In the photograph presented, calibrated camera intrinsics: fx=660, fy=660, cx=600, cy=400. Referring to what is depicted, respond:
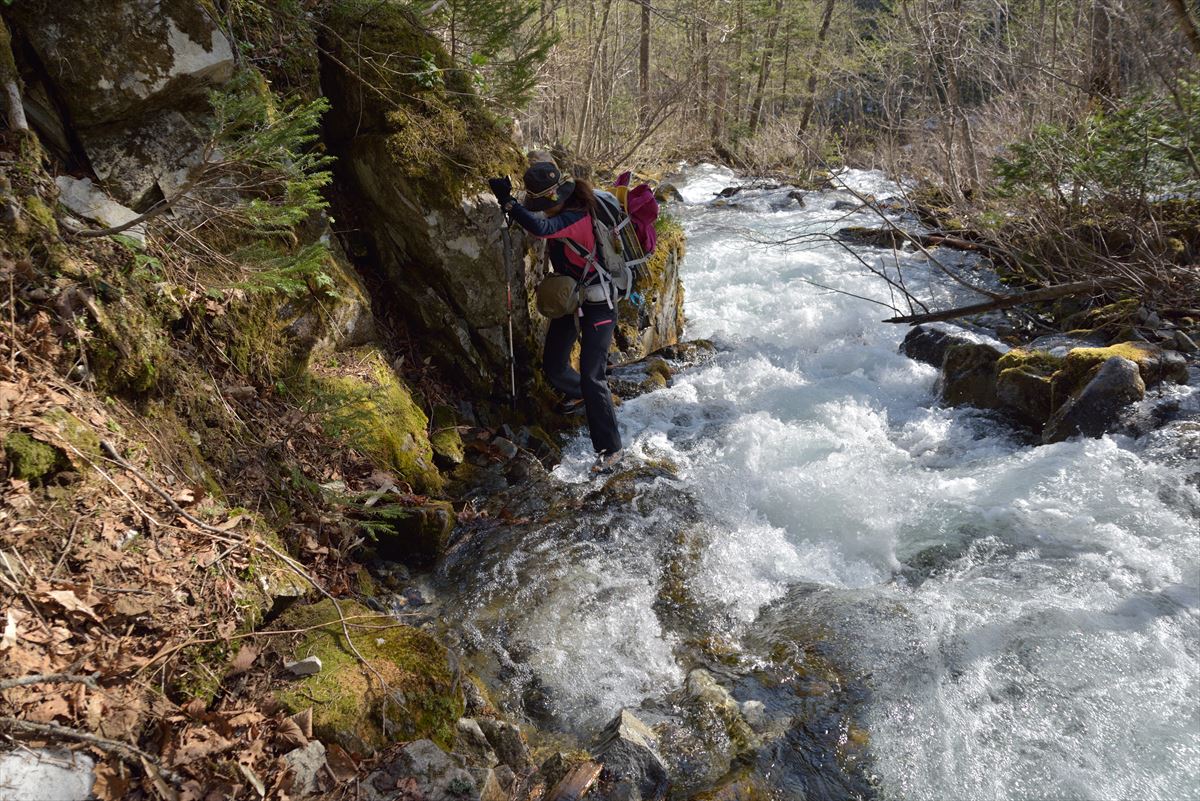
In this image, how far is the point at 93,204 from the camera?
3627 millimetres

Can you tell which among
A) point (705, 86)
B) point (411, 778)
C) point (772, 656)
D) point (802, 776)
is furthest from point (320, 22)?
point (705, 86)

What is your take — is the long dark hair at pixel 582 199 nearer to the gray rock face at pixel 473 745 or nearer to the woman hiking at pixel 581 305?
the woman hiking at pixel 581 305

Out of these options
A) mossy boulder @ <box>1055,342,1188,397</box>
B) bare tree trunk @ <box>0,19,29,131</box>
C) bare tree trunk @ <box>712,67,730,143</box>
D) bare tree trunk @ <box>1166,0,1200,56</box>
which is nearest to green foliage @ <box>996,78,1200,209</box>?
mossy boulder @ <box>1055,342,1188,397</box>

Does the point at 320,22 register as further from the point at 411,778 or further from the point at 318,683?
the point at 411,778

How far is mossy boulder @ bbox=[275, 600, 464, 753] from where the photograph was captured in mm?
2721

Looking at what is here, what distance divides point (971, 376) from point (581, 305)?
16.0 ft

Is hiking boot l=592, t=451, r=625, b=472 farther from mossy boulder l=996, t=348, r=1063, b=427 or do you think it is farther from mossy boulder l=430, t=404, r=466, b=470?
mossy boulder l=996, t=348, r=1063, b=427

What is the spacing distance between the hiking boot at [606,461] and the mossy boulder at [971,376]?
4221 millimetres

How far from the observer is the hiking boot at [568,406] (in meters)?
6.80

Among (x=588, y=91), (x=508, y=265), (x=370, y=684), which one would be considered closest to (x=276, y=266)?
(x=508, y=265)

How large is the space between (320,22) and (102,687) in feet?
16.9

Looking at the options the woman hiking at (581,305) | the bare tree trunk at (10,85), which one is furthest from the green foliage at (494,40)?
the bare tree trunk at (10,85)

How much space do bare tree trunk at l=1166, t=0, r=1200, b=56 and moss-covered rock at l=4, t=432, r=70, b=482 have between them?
5066 mm

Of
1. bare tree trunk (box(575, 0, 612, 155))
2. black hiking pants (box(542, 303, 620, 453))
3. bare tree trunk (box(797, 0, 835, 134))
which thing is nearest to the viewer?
black hiking pants (box(542, 303, 620, 453))
